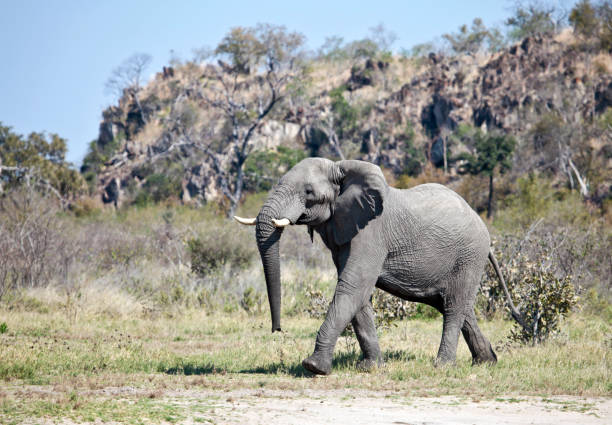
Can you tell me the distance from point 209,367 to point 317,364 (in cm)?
166

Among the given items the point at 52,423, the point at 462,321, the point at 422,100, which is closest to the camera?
the point at 52,423

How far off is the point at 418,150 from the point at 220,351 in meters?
52.0

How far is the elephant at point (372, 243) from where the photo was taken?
24.9 feet

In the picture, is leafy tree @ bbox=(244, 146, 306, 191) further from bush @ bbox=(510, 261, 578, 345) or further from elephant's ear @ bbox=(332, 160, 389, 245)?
elephant's ear @ bbox=(332, 160, 389, 245)

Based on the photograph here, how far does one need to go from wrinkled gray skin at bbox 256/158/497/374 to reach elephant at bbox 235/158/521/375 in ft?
0.03

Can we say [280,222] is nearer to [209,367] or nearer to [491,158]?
[209,367]

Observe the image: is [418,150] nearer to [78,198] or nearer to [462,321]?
[78,198]

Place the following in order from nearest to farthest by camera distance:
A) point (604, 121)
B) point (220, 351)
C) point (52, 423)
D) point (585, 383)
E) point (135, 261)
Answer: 1. point (52, 423)
2. point (585, 383)
3. point (220, 351)
4. point (135, 261)
5. point (604, 121)

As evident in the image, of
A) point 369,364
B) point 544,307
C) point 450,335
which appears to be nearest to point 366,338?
point 369,364

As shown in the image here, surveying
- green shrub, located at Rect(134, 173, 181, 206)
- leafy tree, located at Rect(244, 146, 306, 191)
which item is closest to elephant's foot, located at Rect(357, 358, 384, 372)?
leafy tree, located at Rect(244, 146, 306, 191)

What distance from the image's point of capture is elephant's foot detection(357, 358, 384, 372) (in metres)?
8.09

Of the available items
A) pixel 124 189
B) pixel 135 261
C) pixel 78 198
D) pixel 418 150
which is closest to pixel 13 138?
pixel 78 198

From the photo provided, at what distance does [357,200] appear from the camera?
7773 millimetres

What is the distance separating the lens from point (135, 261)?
59.7 ft
